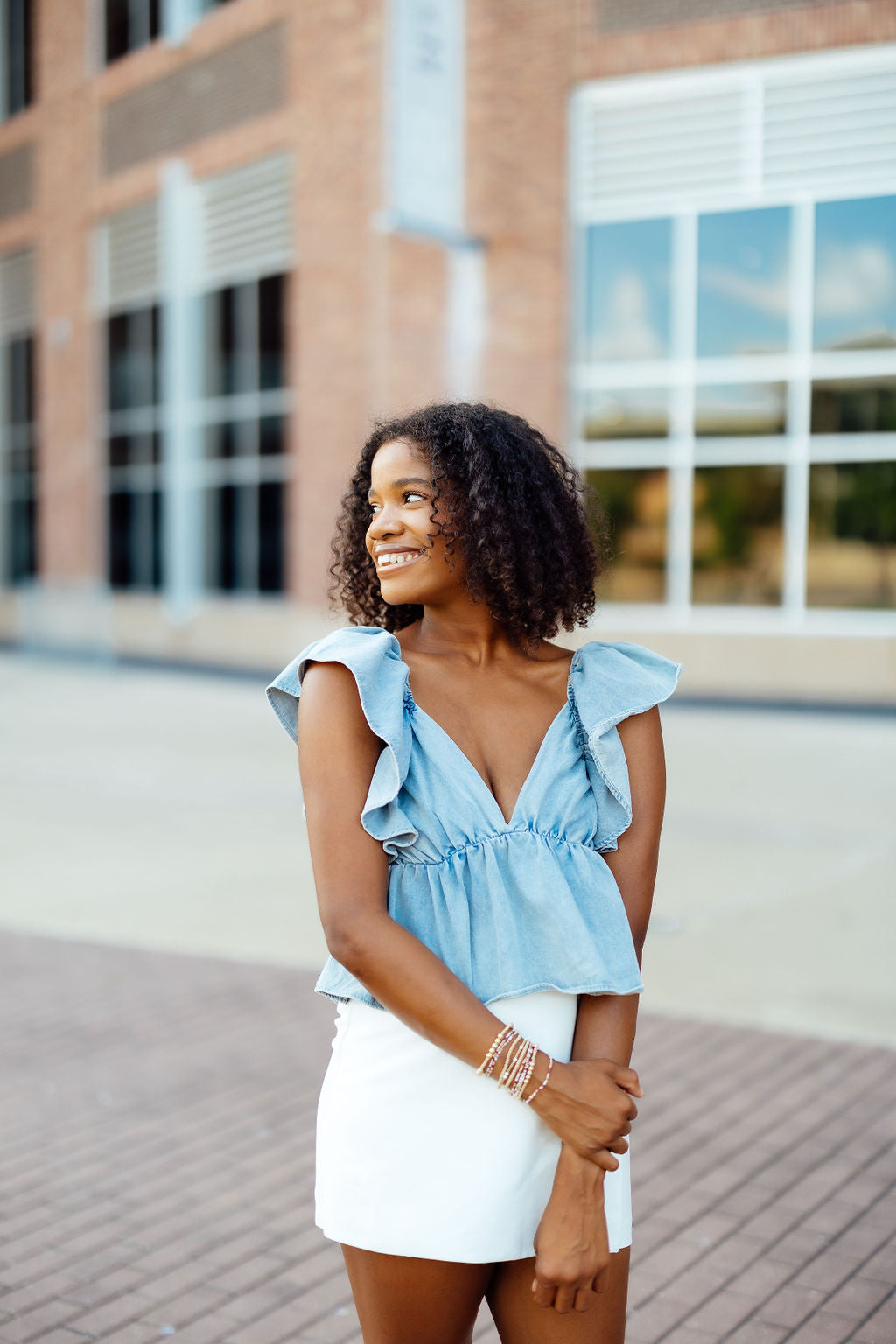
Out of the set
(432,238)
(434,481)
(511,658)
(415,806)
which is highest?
(432,238)

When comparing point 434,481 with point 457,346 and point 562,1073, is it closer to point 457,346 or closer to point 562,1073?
point 562,1073

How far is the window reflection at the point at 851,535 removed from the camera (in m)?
14.2

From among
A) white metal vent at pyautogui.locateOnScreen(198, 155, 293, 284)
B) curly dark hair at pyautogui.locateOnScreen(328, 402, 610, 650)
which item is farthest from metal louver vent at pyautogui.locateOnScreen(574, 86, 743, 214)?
curly dark hair at pyautogui.locateOnScreen(328, 402, 610, 650)

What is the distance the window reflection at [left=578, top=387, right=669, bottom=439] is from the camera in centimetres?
1529

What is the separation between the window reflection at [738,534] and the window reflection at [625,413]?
2.39 feet

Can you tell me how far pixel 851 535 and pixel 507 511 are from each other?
13.1m

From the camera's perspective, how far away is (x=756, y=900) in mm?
6809

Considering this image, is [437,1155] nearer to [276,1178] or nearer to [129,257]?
[276,1178]

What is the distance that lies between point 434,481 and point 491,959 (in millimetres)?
644

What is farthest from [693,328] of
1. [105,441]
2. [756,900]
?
[105,441]

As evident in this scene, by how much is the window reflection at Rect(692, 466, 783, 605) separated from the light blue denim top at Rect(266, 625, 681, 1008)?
13.4 meters

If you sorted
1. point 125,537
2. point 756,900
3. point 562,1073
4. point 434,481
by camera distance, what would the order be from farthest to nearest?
point 125,537
point 756,900
point 434,481
point 562,1073

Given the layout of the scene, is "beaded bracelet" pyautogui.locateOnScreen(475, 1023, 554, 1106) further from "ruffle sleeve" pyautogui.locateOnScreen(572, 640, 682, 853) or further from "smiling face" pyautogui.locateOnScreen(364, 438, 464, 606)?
"smiling face" pyautogui.locateOnScreen(364, 438, 464, 606)

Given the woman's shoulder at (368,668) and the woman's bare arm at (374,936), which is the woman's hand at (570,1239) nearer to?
the woman's bare arm at (374,936)
